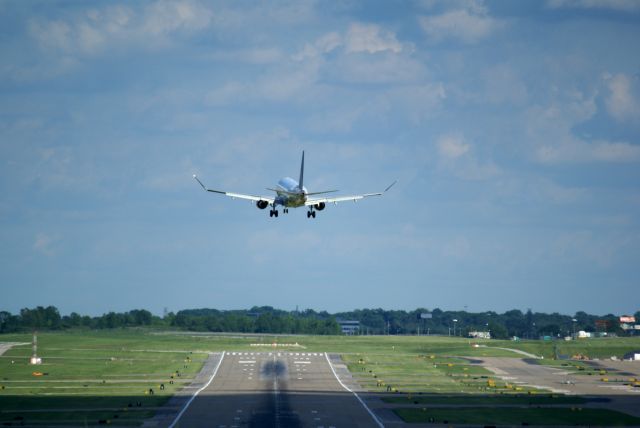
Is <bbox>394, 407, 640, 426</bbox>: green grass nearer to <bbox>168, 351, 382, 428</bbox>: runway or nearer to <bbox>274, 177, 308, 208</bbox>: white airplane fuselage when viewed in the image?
<bbox>168, 351, 382, 428</bbox>: runway

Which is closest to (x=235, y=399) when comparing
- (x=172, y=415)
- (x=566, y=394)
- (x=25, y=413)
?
(x=172, y=415)

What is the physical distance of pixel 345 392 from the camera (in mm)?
168000

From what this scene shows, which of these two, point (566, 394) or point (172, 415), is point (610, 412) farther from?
point (172, 415)

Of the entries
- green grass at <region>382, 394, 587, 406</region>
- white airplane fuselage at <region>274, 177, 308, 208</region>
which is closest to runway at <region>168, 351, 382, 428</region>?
green grass at <region>382, 394, 587, 406</region>

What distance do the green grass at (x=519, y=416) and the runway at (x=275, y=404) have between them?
7295 mm

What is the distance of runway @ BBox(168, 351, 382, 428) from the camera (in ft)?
423

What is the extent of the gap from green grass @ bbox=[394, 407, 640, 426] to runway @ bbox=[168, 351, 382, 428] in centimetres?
729

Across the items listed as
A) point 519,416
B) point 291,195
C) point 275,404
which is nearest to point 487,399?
point 519,416

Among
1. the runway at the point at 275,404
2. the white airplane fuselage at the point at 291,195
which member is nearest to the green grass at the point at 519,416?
the runway at the point at 275,404

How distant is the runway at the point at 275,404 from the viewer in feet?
423

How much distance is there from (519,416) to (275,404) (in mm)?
33756

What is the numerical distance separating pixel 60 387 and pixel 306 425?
62301mm

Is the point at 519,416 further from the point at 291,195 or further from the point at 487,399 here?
the point at 291,195

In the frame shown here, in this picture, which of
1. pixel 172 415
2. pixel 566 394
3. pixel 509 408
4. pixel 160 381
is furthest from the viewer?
pixel 160 381
